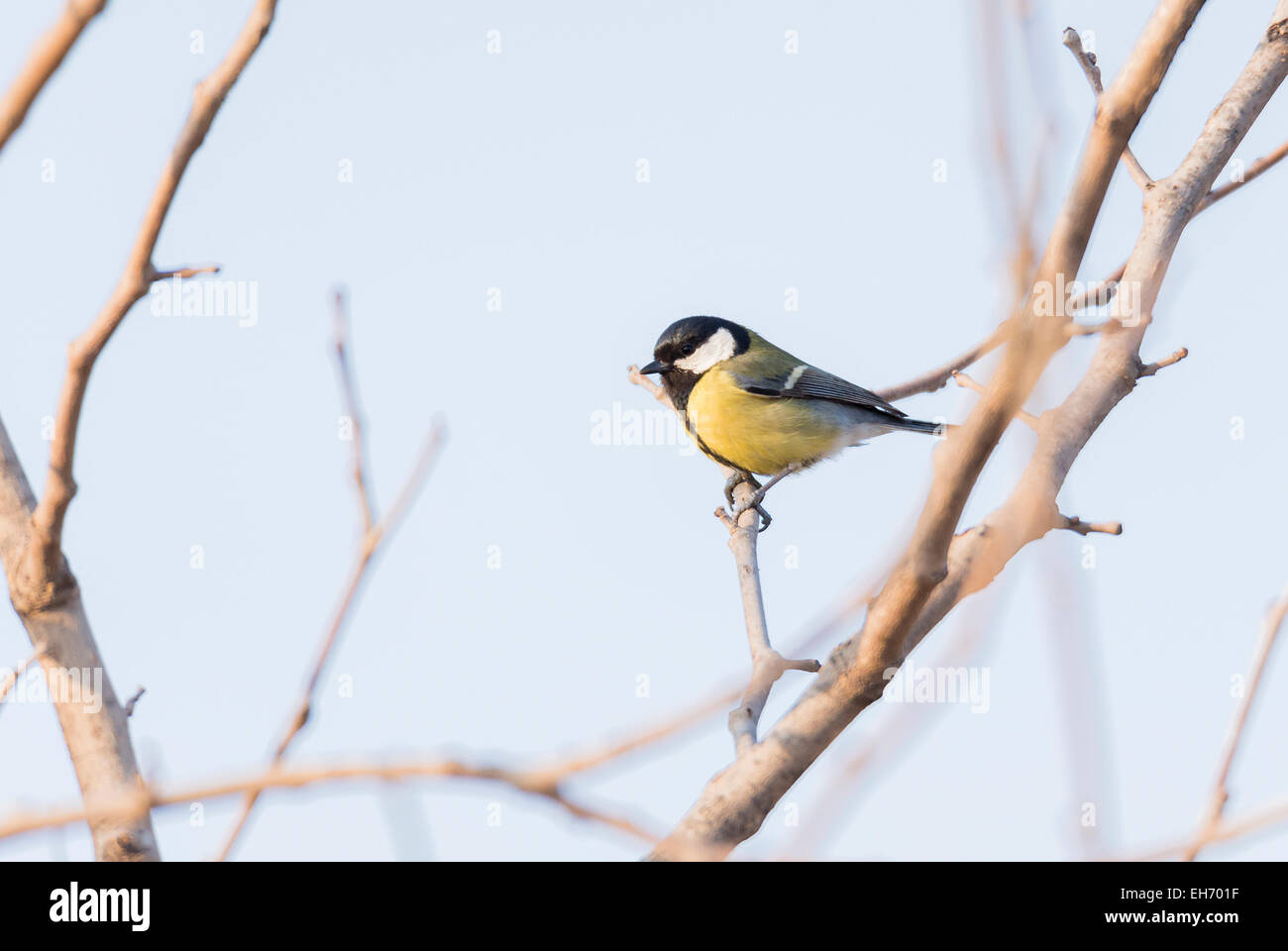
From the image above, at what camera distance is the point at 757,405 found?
7.19m

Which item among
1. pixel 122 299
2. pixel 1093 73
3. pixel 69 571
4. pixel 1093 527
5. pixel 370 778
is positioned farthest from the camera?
pixel 1093 73

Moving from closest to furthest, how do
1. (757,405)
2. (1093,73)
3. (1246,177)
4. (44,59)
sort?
(44,59) < (1246,177) < (1093,73) < (757,405)

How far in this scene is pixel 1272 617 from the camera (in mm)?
1594

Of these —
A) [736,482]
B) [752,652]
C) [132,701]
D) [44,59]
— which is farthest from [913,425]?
[44,59]

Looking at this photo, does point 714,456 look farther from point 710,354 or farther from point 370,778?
point 370,778

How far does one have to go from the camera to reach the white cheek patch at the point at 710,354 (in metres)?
7.59

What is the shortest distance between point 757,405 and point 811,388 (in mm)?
490

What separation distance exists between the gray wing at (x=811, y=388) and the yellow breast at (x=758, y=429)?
0.23ft

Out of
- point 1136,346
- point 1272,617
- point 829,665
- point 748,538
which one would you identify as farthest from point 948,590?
point 748,538

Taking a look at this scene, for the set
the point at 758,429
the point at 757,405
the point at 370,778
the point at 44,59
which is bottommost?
the point at 370,778

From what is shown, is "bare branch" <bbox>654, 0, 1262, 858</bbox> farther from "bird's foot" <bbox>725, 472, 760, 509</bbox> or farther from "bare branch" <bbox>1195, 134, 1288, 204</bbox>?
"bird's foot" <bbox>725, 472, 760, 509</bbox>

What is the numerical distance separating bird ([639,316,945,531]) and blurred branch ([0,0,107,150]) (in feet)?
17.3
